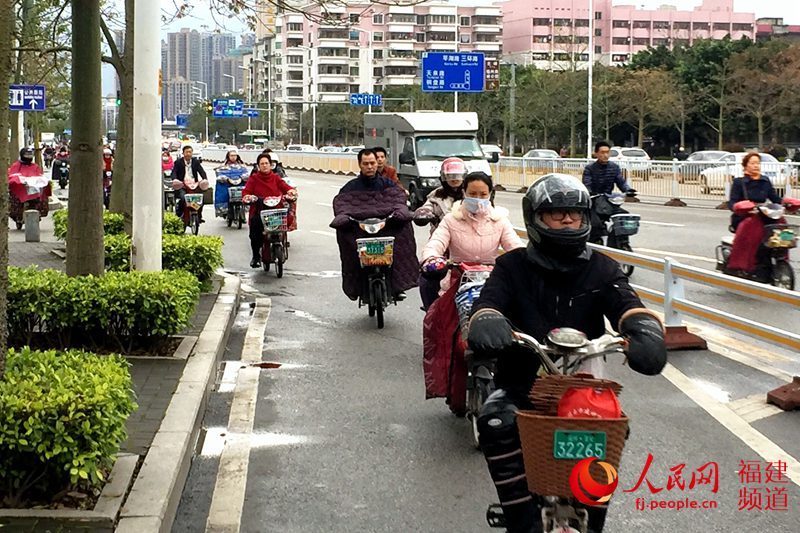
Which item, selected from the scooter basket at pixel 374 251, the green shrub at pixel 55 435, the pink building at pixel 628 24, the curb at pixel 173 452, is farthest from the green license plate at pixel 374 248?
the pink building at pixel 628 24

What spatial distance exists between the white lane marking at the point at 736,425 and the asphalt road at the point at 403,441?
12 millimetres

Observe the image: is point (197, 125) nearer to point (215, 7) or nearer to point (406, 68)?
point (406, 68)

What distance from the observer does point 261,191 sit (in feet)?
47.7

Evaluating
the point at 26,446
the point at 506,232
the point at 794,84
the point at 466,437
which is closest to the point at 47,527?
the point at 26,446

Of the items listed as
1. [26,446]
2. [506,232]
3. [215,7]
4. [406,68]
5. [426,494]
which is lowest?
[426,494]

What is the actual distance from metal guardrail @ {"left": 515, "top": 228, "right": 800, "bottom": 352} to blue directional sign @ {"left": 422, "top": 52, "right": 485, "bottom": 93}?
33.6 m

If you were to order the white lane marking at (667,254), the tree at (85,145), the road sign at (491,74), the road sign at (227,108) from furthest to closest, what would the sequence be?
1. the road sign at (227,108)
2. the road sign at (491,74)
3. the white lane marking at (667,254)
4. the tree at (85,145)

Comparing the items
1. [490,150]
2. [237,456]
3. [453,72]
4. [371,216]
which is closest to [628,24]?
[453,72]

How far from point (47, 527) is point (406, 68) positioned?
5100 inches

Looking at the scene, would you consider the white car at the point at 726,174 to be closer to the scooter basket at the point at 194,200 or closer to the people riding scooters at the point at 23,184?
the scooter basket at the point at 194,200

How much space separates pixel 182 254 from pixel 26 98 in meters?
13.1

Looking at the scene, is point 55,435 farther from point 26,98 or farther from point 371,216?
point 26,98

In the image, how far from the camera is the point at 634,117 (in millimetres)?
62594

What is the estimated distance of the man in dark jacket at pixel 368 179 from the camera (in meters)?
10.7
